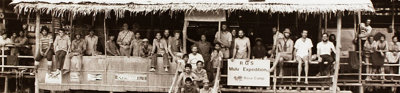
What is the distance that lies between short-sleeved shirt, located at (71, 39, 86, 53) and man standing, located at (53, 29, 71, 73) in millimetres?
182

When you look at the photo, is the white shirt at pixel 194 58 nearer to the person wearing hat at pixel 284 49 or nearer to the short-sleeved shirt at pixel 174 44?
the short-sleeved shirt at pixel 174 44

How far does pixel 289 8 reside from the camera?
16.3 metres

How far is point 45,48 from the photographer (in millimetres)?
18344

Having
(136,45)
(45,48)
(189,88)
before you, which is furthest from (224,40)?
(45,48)

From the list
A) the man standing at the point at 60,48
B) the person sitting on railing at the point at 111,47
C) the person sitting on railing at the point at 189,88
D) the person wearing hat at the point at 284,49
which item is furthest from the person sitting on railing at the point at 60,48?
the person wearing hat at the point at 284,49

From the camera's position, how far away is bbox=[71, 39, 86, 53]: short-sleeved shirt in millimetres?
17703

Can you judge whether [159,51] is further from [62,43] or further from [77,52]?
[62,43]

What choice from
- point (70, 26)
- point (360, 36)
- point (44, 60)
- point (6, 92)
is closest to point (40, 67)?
point (44, 60)

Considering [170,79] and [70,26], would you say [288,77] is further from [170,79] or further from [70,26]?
[70,26]

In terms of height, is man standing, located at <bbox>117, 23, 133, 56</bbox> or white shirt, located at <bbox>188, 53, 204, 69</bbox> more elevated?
man standing, located at <bbox>117, 23, 133, 56</bbox>

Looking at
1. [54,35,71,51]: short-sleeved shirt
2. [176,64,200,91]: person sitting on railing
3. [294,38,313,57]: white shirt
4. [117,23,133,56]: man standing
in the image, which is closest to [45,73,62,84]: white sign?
[54,35,71,51]: short-sleeved shirt

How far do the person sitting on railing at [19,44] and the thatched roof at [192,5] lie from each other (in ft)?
7.14

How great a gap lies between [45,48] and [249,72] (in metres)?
6.39

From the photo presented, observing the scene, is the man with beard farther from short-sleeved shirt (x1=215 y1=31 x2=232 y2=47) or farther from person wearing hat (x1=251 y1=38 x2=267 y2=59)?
short-sleeved shirt (x1=215 y1=31 x2=232 y2=47)
